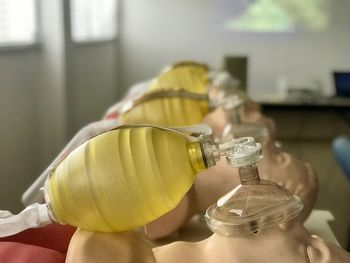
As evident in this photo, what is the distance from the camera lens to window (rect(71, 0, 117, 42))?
243cm

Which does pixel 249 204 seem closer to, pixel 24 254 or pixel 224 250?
pixel 224 250

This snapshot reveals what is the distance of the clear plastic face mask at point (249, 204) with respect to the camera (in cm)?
52

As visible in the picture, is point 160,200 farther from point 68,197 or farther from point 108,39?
point 108,39

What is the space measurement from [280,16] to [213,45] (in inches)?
16.0

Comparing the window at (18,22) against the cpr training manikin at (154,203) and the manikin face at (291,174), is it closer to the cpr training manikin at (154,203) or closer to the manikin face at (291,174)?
the manikin face at (291,174)

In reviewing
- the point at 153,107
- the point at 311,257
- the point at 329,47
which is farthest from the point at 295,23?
the point at 311,257

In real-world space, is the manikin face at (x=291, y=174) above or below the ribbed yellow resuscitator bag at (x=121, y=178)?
below

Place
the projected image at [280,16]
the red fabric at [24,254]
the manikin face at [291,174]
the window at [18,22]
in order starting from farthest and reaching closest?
the projected image at [280,16]
the window at [18,22]
the manikin face at [291,174]
the red fabric at [24,254]

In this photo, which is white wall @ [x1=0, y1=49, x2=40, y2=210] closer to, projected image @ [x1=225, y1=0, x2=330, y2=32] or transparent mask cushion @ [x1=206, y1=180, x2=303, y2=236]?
transparent mask cushion @ [x1=206, y1=180, x2=303, y2=236]

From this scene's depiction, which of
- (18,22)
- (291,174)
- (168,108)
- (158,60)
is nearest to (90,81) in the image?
(158,60)

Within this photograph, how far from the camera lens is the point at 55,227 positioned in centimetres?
57

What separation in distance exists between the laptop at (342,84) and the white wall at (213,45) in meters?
0.35

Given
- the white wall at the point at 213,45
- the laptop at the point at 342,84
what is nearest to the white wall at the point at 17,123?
the white wall at the point at 213,45

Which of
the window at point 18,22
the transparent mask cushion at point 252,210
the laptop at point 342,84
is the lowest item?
the laptop at point 342,84
